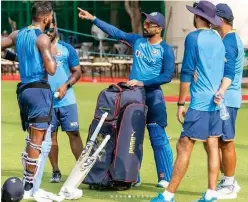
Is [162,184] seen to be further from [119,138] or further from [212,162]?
[212,162]

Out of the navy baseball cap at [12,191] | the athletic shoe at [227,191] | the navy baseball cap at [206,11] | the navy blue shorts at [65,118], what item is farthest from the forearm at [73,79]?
the navy baseball cap at [12,191]

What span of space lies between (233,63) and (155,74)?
3.46ft

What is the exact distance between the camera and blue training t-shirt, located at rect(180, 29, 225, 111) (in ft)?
23.1

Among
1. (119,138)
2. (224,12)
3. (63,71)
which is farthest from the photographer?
(63,71)

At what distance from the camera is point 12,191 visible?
6.30 metres

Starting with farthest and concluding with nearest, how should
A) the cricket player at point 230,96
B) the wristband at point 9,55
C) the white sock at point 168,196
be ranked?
the wristband at point 9,55 < the cricket player at point 230,96 < the white sock at point 168,196

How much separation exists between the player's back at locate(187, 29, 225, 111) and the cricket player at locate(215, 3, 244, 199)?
27cm

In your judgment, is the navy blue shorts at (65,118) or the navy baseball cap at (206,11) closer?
the navy baseball cap at (206,11)

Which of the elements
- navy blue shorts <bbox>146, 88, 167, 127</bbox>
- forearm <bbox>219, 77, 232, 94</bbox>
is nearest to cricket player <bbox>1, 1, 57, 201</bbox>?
navy blue shorts <bbox>146, 88, 167, 127</bbox>

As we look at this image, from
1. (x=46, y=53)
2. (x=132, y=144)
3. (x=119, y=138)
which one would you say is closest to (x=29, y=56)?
(x=46, y=53)

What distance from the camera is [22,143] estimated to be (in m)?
11.1

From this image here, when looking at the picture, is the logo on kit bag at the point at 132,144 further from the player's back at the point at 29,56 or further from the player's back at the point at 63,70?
the player's back at the point at 29,56

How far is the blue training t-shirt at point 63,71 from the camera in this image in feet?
27.7

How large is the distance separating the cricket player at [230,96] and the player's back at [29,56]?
177 centimetres
